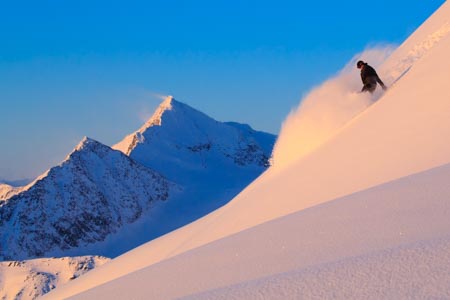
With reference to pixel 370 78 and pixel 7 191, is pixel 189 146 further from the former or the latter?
pixel 370 78

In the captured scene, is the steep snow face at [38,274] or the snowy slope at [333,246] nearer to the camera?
the snowy slope at [333,246]

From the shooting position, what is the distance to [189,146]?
475 ft

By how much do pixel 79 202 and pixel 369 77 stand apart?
94.9 metres

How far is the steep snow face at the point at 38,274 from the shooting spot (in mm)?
76625

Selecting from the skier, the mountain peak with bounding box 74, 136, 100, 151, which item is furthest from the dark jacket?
the mountain peak with bounding box 74, 136, 100, 151

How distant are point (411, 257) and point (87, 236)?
103m

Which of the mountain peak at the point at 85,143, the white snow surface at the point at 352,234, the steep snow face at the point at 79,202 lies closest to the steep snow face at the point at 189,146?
the steep snow face at the point at 79,202

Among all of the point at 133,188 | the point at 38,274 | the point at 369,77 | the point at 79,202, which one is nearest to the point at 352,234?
the point at 369,77

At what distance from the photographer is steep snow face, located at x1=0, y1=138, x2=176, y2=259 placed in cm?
9538

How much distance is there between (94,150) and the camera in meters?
117


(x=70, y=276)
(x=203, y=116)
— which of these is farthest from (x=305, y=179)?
(x=203, y=116)

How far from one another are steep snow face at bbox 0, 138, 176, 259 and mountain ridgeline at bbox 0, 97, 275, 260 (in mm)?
163

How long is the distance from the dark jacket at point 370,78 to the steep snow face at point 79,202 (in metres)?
81.5

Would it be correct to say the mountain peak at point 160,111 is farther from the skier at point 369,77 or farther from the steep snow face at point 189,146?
the skier at point 369,77
